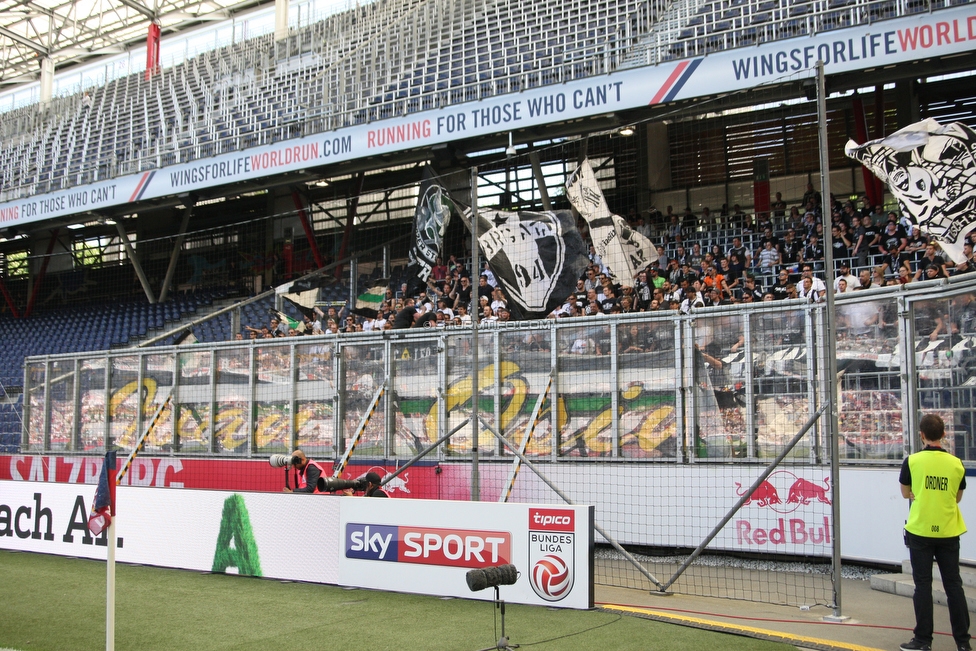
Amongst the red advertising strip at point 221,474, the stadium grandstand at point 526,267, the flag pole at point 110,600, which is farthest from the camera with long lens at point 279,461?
the flag pole at point 110,600

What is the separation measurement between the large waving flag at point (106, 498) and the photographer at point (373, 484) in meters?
3.21

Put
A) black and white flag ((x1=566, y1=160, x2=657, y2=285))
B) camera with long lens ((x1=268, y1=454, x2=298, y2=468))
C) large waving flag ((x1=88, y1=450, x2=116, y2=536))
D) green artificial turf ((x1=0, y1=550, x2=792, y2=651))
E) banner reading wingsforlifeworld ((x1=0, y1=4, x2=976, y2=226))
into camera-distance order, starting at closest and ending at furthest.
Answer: large waving flag ((x1=88, y1=450, x2=116, y2=536)), green artificial turf ((x1=0, y1=550, x2=792, y2=651)), camera with long lens ((x1=268, y1=454, x2=298, y2=468)), black and white flag ((x1=566, y1=160, x2=657, y2=285)), banner reading wingsforlifeworld ((x1=0, y1=4, x2=976, y2=226))

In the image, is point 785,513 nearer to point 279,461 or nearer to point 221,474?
point 279,461

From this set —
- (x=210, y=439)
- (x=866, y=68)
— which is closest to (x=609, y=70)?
(x=866, y=68)

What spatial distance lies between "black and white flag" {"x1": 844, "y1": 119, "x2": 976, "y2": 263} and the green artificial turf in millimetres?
4506

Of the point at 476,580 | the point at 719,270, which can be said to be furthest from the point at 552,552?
the point at 719,270

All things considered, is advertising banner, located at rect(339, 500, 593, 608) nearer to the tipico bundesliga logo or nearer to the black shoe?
the tipico bundesliga logo

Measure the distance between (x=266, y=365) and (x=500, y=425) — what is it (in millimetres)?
3890

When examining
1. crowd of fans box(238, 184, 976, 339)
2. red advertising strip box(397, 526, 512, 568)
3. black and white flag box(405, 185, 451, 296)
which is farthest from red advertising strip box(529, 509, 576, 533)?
black and white flag box(405, 185, 451, 296)

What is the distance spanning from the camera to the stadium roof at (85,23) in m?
32.3

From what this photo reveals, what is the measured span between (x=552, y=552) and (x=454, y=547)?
3.35ft

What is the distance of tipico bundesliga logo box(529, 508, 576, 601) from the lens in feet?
25.4

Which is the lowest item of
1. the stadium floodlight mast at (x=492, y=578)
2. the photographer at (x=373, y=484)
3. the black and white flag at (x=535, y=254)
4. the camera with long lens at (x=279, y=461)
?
the stadium floodlight mast at (x=492, y=578)

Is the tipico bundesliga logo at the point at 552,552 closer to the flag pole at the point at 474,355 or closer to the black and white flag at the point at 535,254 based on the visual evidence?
the flag pole at the point at 474,355
